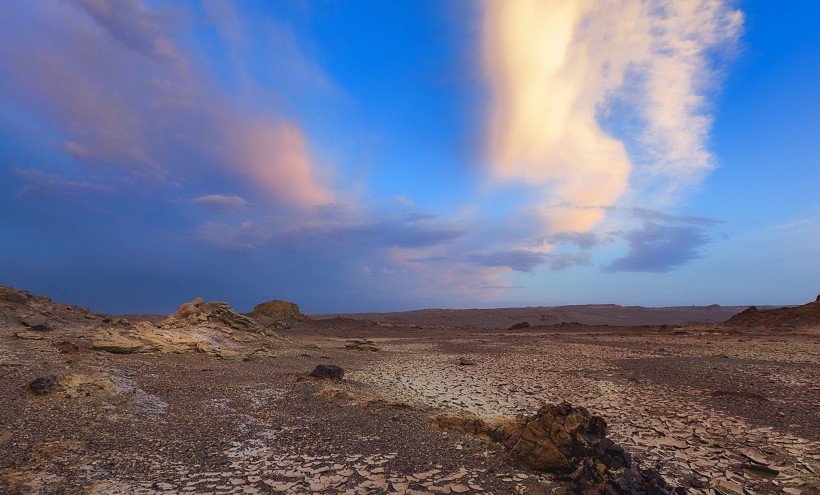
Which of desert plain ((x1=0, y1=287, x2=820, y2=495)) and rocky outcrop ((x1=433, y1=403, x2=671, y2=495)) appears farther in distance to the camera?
desert plain ((x1=0, y1=287, x2=820, y2=495))

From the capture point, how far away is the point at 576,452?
6613 mm

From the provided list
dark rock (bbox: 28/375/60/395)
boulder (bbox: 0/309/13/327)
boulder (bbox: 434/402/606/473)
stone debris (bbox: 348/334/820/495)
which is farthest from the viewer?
boulder (bbox: 0/309/13/327)

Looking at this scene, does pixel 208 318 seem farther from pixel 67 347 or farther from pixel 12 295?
pixel 67 347

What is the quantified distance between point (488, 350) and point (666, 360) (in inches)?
409

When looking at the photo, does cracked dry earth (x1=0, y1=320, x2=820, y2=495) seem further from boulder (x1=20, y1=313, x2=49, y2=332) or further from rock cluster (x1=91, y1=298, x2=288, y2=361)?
boulder (x1=20, y1=313, x2=49, y2=332)

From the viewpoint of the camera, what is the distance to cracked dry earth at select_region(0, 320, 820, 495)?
21.0 feet

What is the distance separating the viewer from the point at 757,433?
8.77 meters

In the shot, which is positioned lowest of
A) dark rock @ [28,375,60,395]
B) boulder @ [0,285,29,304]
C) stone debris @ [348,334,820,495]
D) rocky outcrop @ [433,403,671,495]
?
stone debris @ [348,334,820,495]

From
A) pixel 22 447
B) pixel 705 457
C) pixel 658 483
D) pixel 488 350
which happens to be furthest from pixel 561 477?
pixel 488 350

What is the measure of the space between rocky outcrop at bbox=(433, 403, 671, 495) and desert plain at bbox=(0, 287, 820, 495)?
3 cm

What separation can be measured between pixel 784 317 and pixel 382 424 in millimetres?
48704

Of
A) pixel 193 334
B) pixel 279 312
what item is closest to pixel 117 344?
pixel 193 334

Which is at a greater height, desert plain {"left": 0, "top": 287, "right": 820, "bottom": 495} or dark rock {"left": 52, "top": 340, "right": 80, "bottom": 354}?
dark rock {"left": 52, "top": 340, "right": 80, "bottom": 354}

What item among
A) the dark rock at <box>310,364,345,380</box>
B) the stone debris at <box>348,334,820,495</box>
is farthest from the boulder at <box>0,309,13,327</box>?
the stone debris at <box>348,334,820,495</box>
